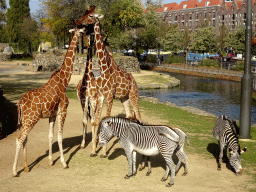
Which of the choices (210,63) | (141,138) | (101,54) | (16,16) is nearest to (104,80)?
(101,54)

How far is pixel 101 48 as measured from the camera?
1039cm

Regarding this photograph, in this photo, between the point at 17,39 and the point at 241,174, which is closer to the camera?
the point at 241,174

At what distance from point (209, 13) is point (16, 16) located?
68.8m

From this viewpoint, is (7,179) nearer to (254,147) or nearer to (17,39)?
(254,147)

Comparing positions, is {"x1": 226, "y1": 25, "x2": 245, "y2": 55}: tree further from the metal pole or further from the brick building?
the brick building

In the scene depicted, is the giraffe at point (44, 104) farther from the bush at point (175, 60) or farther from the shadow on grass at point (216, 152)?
the bush at point (175, 60)

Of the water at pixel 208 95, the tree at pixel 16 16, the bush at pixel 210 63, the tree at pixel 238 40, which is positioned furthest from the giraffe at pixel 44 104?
the tree at pixel 16 16

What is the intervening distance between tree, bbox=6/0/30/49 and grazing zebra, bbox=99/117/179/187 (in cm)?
7448

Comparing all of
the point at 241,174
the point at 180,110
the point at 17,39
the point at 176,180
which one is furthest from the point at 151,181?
the point at 17,39

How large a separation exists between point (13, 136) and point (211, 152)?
7.47m

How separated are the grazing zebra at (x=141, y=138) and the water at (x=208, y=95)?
12689mm

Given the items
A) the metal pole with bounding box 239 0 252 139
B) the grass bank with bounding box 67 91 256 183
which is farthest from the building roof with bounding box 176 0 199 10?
the metal pole with bounding box 239 0 252 139

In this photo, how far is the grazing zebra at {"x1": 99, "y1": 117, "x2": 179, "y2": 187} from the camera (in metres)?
7.74

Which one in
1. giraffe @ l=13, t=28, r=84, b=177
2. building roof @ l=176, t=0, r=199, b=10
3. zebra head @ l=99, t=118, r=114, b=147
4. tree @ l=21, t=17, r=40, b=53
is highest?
building roof @ l=176, t=0, r=199, b=10
